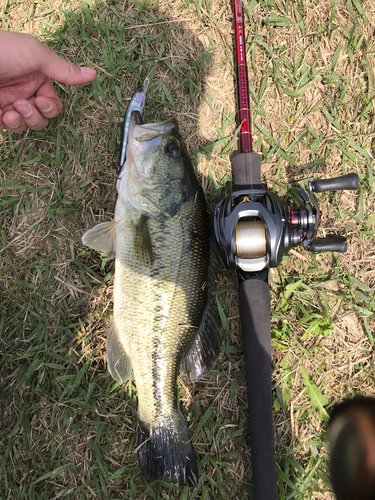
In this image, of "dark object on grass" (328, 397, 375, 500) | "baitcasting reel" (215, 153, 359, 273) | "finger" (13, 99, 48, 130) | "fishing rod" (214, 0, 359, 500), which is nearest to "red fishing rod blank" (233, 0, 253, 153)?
"fishing rod" (214, 0, 359, 500)

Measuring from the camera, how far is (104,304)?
2.74m

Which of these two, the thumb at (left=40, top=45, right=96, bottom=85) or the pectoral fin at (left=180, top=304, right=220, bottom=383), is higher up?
the thumb at (left=40, top=45, right=96, bottom=85)

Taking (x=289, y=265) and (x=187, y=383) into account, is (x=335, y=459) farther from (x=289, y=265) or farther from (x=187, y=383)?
(x=289, y=265)

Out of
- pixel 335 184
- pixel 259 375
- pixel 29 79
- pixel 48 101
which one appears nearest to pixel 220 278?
pixel 259 375

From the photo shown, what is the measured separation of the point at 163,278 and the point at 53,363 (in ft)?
3.94

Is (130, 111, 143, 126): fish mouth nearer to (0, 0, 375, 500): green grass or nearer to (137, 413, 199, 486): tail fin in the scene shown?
(0, 0, 375, 500): green grass

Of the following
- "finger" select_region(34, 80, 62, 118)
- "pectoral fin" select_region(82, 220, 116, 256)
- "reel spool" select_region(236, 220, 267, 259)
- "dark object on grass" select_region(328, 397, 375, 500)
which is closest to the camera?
"dark object on grass" select_region(328, 397, 375, 500)

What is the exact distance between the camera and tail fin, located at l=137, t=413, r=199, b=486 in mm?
2354

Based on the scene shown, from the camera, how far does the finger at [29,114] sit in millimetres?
2502

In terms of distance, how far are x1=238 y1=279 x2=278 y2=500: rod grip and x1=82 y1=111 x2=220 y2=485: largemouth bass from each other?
1.12 feet

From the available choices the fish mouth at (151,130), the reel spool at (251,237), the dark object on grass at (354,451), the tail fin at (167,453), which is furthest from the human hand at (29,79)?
the dark object on grass at (354,451)

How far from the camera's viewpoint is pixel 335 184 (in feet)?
7.48

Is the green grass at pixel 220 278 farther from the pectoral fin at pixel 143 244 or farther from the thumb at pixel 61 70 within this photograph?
the pectoral fin at pixel 143 244

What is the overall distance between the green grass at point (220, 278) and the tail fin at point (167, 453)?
10.0 inches
